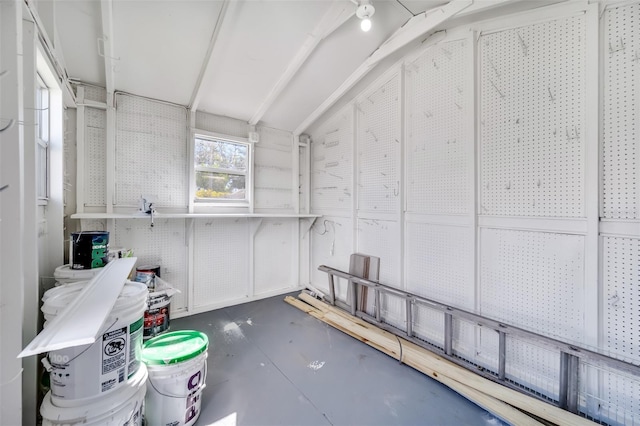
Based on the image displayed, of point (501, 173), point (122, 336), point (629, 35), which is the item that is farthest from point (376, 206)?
point (122, 336)

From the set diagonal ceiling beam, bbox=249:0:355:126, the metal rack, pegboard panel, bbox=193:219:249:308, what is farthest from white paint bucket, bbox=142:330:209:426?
diagonal ceiling beam, bbox=249:0:355:126

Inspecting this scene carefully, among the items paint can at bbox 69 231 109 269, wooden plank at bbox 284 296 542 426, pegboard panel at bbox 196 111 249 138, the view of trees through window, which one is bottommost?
wooden plank at bbox 284 296 542 426

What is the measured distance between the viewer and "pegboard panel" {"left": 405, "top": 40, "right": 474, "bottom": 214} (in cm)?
220

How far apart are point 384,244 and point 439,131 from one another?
1332mm

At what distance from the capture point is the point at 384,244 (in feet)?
9.53

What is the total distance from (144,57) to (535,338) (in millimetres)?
3960

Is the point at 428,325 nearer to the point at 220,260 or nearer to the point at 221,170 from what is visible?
the point at 220,260

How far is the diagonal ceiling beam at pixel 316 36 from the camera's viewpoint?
6.86 feet

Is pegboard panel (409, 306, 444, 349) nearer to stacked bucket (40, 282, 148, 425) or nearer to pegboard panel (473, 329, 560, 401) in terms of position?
pegboard panel (473, 329, 560, 401)

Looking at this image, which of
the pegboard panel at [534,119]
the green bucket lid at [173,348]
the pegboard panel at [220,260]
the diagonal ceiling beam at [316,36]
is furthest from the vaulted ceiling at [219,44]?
the green bucket lid at [173,348]

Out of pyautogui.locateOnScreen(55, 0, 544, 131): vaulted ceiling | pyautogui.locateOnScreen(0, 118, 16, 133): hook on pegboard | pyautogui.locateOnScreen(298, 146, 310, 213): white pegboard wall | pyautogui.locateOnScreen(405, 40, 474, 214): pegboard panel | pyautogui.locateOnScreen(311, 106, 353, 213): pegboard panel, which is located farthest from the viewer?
pyautogui.locateOnScreen(298, 146, 310, 213): white pegboard wall

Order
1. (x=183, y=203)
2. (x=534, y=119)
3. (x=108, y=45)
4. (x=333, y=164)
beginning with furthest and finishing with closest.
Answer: (x=333, y=164)
(x=183, y=203)
(x=108, y=45)
(x=534, y=119)

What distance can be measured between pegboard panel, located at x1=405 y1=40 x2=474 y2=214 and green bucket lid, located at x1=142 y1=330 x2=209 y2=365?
222 cm

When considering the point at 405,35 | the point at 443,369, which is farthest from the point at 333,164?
the point at 443,369
